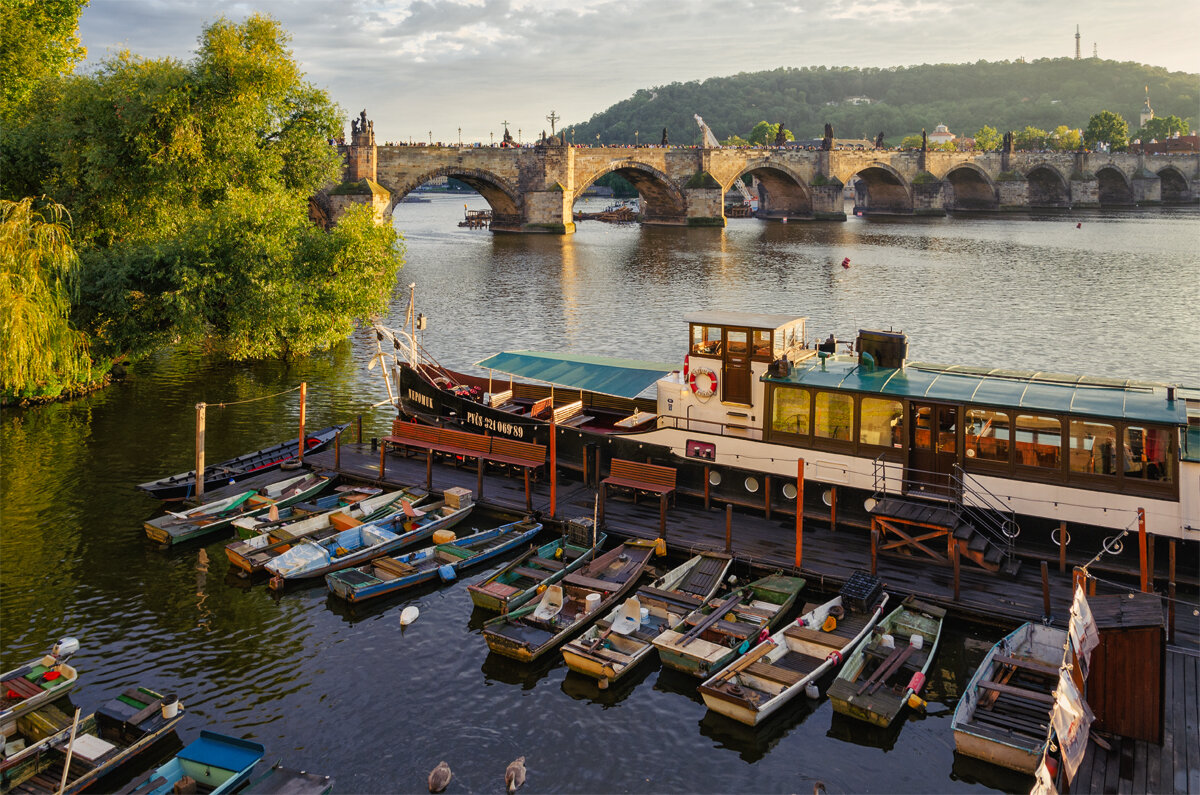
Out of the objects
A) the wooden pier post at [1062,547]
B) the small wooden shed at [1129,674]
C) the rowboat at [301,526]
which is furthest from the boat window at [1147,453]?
the rowboat at [301,526]

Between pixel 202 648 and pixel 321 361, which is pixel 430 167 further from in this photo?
pixel 202 648

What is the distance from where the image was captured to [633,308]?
217ft

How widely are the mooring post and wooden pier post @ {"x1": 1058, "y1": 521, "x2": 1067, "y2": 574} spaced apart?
2215 centimetres

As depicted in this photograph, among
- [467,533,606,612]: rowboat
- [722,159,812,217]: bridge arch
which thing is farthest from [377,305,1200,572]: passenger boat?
[722,159,812,217]: bridge arch

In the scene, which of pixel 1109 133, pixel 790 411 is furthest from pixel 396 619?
pixel 1109 133

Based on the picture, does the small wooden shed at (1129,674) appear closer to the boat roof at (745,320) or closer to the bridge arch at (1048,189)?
the boat roof at (745,320)

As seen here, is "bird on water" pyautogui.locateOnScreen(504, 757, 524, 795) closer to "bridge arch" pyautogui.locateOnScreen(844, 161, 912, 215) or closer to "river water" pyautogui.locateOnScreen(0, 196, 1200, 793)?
"river water" pyautogui.locateOnScreen(0, 196, 1200, 793)

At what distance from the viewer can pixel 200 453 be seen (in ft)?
91.9

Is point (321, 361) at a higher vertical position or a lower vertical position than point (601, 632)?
higher

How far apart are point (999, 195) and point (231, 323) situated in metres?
155

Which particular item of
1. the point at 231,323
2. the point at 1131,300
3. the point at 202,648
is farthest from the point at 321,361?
the point at 1131,300

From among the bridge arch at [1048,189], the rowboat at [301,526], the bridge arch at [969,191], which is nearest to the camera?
the rowboat at [301,526]

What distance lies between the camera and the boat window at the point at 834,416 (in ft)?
79.3

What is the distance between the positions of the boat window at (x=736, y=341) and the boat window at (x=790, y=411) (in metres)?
1.51
